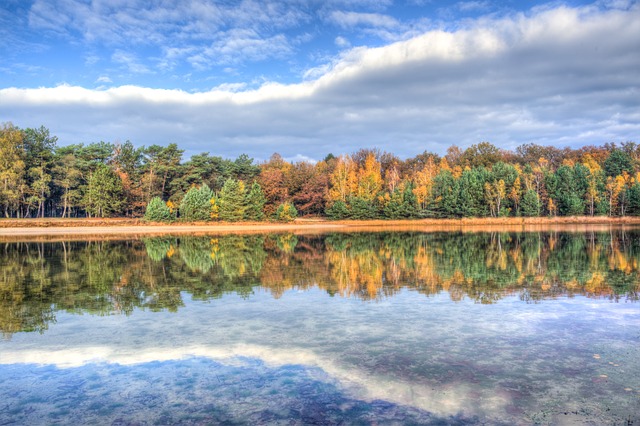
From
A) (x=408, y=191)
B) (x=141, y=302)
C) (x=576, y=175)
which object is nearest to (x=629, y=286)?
(x=141, y=302)

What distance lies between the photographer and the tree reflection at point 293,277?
13.7 metres

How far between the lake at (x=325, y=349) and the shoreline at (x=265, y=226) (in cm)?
3919

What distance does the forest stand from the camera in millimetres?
72750

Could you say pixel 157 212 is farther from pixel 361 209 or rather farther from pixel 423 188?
pixel 423 188

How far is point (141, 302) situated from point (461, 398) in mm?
10126

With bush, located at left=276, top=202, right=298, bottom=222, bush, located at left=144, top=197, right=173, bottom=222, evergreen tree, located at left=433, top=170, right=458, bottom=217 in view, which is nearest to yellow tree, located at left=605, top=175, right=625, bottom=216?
evergreen tree, located at left=433, top=170, right=458, bottom=217

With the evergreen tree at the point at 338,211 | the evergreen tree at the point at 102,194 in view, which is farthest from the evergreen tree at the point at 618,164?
the evergreen tree at the point at 102,194

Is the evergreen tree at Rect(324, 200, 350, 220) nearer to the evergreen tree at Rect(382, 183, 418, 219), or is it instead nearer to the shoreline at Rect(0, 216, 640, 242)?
the shoreline at Rect(0, 216, 640, 242)

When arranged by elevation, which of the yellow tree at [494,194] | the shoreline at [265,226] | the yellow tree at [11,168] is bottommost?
the shoreline at [265,226]

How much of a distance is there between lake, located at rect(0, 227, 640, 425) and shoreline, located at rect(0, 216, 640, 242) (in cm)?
3919

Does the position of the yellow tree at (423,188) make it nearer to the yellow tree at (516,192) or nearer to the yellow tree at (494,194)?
the yellow tree at (494,194)

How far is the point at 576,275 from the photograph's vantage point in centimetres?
1761

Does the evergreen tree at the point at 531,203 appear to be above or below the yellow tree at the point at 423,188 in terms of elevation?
below

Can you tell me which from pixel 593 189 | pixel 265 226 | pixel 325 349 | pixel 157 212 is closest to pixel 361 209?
pixel 265 226
